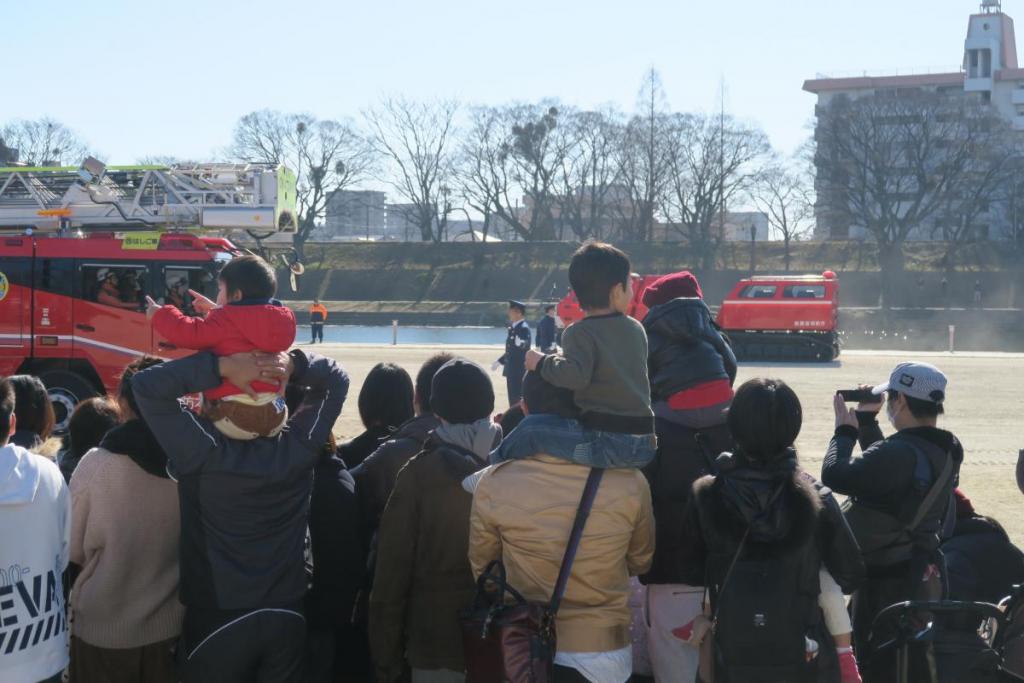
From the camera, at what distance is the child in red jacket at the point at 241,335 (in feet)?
12.2

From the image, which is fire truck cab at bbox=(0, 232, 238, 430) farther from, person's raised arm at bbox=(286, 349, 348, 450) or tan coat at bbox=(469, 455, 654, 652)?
tan coat at bbox=(469, 455, 654, 652)

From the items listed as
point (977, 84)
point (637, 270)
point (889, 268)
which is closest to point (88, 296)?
point (637, 270)

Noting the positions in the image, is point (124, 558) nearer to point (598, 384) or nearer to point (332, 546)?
point (332, 546)

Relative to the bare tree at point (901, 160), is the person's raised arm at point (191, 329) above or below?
below

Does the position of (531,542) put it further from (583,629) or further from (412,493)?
(412,493)

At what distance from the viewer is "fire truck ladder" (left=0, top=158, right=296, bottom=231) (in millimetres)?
16031

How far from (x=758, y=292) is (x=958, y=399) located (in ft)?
43.9

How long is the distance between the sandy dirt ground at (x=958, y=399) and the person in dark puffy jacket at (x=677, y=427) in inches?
198

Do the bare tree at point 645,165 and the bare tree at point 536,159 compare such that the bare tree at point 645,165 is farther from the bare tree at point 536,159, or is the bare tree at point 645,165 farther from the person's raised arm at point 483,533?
the person's raised arm at point 483,533

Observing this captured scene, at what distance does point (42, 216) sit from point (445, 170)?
70579mm

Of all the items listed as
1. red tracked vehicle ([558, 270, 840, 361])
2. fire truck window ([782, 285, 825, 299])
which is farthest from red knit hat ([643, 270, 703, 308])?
fire truck window ([782, 285, 825, 299])

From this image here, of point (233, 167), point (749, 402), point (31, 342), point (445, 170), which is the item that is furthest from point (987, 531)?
point (445, 170)

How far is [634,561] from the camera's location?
3812mm

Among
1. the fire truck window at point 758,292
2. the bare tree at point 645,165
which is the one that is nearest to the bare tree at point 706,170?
the bare tree at point 645,165
